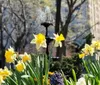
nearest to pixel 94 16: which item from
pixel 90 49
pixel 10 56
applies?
pixel 90 49

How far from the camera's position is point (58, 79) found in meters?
4.06

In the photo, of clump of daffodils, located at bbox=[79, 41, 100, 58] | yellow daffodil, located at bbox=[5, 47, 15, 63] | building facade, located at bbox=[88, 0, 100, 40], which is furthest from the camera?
building facade, located at bbox=[88, 0, 100, 40]

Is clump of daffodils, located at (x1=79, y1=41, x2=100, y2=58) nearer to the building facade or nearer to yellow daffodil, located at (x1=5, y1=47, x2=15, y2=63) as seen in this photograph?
yellow daffodil, located at (x1=5, y1=47, x2=15, y2=63)

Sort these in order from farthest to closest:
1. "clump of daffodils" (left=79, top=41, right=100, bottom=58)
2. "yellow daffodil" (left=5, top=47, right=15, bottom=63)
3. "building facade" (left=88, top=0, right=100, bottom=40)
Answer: "building facade" (left=88, top=0, right=100, bottom=40) → "clump of daffodils" (left=79, top=41, right=100, bottom=58) → "yellow daffodil" (left=5, top=47, right=15, bottom=63)

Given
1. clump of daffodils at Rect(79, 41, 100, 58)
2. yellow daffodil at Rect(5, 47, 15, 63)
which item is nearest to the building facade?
clump of daffodils at Rect(79, 41, 100, 58)

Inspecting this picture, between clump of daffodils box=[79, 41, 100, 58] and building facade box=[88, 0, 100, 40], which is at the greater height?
building facade box=[88, 0, 100, 40]

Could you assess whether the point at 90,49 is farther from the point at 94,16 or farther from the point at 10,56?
the point at 94,16

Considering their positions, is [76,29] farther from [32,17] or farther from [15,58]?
[15,58]

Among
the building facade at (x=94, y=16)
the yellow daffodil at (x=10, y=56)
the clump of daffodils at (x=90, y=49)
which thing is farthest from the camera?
the building facade at (x=94, y=16)

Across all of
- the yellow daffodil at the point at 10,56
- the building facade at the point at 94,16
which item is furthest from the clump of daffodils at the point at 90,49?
the building facade at the point at 94,16

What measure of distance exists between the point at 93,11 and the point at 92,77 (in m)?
44.8

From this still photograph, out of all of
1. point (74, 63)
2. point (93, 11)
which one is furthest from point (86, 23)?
point (74, 63)

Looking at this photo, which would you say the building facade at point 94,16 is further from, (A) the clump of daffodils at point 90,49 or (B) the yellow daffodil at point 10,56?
(B) the yellow daffodil at point 10,56

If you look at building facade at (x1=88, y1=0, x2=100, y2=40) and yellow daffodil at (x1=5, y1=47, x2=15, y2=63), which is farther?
building facade at (x1=88, y1=0, x2=100, y2=40)
